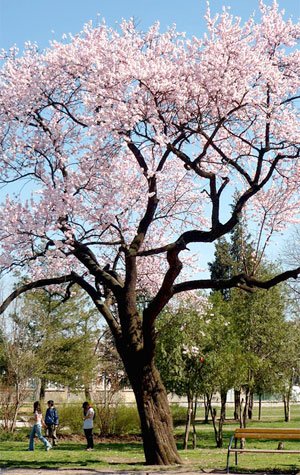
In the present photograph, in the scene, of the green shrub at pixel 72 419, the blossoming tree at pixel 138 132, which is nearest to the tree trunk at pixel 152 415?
the blossoming tree at pixel 138 132

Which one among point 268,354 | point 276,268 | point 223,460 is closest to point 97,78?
point 223,460

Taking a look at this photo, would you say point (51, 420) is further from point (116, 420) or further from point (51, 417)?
point (116, 420)

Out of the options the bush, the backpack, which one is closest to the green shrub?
the bush

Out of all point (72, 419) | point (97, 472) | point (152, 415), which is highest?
point (152, 415)

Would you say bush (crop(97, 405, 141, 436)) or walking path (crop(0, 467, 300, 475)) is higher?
bush (crop(97, 405, 141, 436))

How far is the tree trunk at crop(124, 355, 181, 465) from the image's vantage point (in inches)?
535

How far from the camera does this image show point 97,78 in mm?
13586

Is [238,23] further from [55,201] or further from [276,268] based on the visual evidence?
[276,268]

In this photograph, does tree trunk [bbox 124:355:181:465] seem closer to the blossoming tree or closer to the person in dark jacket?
the blossoming tree

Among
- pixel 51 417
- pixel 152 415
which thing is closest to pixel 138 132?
pixel 152 415

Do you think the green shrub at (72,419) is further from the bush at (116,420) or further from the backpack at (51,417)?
the backpack at (51,417)

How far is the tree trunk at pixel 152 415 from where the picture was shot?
13.6 m

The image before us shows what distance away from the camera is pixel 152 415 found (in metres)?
13.8

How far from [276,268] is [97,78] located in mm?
16950
